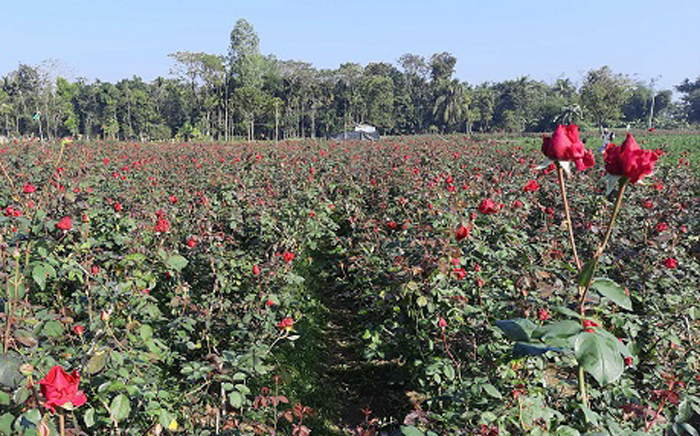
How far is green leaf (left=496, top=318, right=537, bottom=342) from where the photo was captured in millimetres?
1194

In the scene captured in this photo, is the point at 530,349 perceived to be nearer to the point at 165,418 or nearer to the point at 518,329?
the point at 518,329

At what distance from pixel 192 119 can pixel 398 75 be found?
1596 inches

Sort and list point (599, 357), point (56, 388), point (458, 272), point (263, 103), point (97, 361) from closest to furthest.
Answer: point (599, 357) < point (56, 388) < point (97, 361) < point (458, 272) < point (263, 103)

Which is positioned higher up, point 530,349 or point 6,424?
point 530,349

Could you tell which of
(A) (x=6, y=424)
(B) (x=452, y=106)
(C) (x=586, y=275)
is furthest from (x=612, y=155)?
(B) (x=452, y=106)

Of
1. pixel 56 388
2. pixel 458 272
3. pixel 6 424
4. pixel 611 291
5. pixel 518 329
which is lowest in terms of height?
pixel 6 424

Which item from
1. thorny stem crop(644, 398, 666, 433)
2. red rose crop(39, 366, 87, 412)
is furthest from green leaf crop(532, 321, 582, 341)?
thorny stem crop(644, 398, 666, 433)

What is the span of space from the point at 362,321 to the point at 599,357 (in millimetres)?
3784

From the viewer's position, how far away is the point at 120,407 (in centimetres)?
169

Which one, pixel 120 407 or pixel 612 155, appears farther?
pixel 120 407

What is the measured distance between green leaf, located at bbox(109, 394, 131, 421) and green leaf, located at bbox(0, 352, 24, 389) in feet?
1.19

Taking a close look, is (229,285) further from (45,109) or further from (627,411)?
(45,109)

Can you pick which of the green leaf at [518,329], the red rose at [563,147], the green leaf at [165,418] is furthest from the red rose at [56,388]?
the red rose at [563,147]

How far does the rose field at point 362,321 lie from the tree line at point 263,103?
1764 inches
